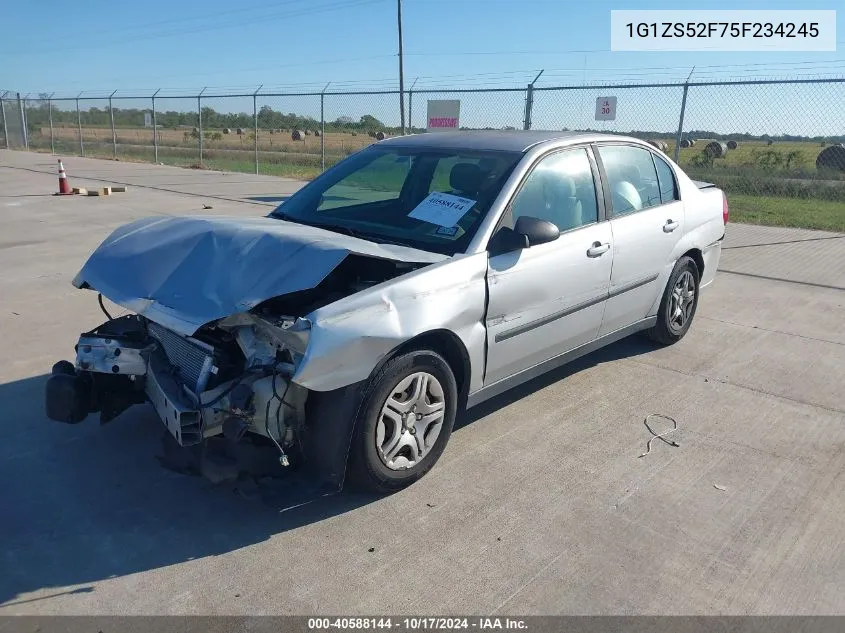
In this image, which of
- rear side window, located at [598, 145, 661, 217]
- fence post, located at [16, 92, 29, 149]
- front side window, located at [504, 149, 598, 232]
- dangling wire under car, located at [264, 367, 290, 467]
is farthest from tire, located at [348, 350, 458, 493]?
fence post, located at [16, 92, 29, 149]

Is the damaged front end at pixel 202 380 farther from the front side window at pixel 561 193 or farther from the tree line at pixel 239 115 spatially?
the tree line at pixel 239 115

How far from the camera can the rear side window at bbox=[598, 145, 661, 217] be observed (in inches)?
189

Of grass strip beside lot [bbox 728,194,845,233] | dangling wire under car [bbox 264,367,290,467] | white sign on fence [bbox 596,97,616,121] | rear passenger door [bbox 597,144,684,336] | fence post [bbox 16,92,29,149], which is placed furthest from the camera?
fence post [bbox 16,92,29,149]

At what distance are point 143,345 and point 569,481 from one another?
2281 millimetres

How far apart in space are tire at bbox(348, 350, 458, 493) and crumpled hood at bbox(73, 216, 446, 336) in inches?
20.9

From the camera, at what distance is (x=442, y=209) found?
4.05 metres

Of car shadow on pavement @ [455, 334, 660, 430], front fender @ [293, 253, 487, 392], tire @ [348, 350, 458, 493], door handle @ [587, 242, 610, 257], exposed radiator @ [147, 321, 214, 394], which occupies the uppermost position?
door handle @ [587, 242, 610, 257]

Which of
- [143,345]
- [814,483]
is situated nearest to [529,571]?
[814,483]

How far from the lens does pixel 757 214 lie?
44.6 feet

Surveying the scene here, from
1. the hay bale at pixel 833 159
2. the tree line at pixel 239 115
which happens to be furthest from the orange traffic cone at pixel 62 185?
the hay bale at pixel 833 159

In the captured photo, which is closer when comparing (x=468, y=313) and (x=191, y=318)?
(x=191, y=318)

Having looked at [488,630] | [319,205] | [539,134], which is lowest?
[488,630]

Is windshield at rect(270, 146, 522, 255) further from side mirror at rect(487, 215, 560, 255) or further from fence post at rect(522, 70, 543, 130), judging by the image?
fence post at rect(522, 70, 543, 130)

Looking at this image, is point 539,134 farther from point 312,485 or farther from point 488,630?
point 488,630
